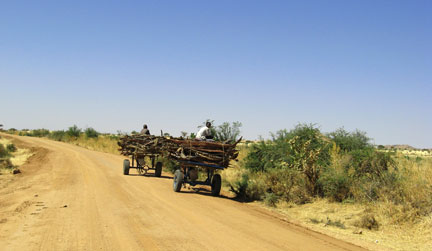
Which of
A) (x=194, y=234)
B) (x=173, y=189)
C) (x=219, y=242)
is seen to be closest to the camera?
(x=219, y=242)

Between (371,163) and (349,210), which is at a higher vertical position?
(371,163)

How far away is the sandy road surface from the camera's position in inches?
277

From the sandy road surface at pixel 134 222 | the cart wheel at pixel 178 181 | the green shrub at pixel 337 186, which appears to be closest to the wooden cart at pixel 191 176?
the cart wheel at pixel 178 181

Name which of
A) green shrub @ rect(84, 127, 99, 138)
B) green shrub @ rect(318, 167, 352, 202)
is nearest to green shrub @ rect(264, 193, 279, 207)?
green shrub @ rect(318, 167, 352, 202)

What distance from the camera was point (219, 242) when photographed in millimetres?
7352

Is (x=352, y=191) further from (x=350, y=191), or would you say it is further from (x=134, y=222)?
(x=134, y=222)

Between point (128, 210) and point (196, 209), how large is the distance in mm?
1907

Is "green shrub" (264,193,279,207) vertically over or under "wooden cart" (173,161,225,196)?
under

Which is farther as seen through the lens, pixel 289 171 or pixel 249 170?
pixel 249 170

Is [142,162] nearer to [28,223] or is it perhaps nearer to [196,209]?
[196,209]

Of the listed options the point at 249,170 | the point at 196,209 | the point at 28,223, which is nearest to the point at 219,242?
the point at 196,209

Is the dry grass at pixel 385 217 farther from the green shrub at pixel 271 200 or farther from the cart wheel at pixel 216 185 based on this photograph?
the cart wheel at pixel 216 185

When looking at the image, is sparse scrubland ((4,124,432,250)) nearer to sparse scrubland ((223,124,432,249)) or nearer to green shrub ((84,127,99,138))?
sparse scrubland ((223,124,432,249))

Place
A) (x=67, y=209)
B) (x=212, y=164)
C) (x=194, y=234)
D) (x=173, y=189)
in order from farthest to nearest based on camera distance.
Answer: (x=173, y=189) → (x=212, y=164) → (x=67, y=209) → (x=194, y=234)
